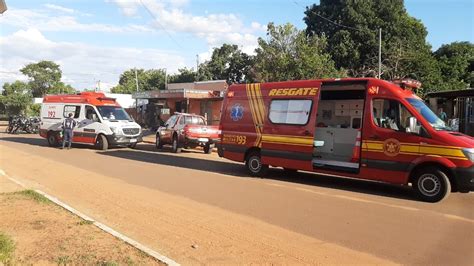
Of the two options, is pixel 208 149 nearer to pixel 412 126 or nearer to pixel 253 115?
pixel 253 115

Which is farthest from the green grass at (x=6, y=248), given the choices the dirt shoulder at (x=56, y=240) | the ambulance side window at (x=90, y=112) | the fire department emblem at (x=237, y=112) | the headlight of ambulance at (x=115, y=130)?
the ambulance side window at (x=90, y=112)

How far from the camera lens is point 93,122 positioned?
2128 cm

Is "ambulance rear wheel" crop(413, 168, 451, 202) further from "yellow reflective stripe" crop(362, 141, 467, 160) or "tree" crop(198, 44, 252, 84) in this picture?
"tree" crop(198, 44, 252, 84)

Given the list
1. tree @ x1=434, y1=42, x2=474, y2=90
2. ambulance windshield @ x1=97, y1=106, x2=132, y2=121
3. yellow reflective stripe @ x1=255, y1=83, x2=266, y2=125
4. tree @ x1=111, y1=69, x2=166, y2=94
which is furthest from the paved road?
tree @ x1=111, y1=69, x2=166, y2=94

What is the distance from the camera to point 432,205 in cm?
923

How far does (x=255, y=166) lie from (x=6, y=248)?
8064 millimetres

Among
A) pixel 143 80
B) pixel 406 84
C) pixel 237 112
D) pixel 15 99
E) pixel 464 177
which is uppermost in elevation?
pixel 143 80

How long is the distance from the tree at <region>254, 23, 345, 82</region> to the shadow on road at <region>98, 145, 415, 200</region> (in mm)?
11060

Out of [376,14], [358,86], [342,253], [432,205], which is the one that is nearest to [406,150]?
[432,205]

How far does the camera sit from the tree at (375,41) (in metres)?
39.0

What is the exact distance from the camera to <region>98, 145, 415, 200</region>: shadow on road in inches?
433

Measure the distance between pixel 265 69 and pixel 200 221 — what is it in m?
22.2

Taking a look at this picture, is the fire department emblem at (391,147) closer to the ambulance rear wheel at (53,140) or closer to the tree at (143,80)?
the ambulance rear wheel at (53,140)

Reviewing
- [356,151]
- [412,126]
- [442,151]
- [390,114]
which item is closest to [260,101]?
[356,151]
